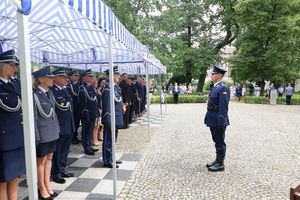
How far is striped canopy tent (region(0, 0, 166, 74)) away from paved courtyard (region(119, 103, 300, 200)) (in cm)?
233

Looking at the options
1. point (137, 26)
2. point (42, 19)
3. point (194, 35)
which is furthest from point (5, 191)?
point (194, 35)

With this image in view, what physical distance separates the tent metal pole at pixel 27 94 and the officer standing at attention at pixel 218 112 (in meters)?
4.22

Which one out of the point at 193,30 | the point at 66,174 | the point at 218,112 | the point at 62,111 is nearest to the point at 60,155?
the point at 66,174

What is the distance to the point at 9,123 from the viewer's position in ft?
11.5

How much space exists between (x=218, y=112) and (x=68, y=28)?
3.56 metres

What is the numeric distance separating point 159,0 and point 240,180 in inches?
850

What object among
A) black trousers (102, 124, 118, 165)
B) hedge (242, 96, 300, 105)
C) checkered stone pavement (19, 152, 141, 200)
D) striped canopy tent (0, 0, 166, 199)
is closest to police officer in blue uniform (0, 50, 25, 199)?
striped canopy tent (0, 0, 166, 199)

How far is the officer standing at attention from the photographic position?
20.1 feet

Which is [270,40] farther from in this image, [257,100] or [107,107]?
[107,107]

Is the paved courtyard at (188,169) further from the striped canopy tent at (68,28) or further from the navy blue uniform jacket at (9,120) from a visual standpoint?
the striped canopy tent at (68,28)

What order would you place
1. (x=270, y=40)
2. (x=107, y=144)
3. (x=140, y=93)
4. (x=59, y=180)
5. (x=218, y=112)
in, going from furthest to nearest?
(x=270, y=40) < (x=140, y=93) < (x=107, y=144) < (x=218, y=112) < (x=59, y=180)

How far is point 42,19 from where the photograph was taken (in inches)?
246

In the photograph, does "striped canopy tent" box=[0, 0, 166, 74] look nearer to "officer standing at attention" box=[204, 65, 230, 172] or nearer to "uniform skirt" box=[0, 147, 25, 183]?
"uniform skirt" box=[0, 147, 25, 183]

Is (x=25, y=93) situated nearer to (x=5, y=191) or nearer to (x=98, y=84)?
(x=5, y=191)
